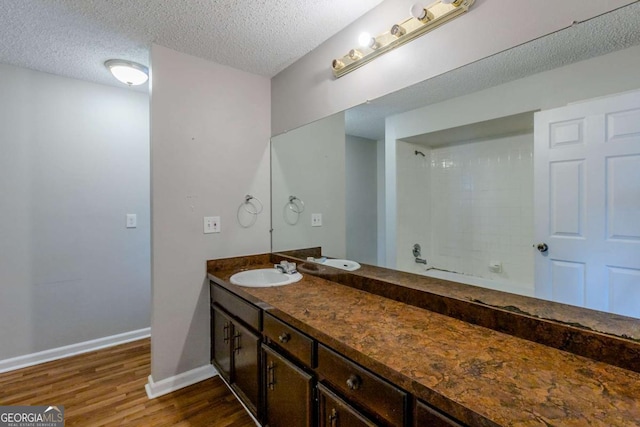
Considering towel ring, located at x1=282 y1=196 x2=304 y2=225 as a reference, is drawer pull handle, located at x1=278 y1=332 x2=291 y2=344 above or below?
below

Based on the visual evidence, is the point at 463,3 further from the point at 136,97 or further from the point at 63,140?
the point at 63,140

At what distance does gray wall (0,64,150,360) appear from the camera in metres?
2.21

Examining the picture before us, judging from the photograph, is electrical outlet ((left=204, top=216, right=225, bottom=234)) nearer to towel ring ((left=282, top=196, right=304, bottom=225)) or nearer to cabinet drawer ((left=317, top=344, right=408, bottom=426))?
towel ring ((left=282, top=196, right=304, bottom=225))

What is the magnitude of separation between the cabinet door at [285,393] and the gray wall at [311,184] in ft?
2.58

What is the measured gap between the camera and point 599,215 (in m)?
0.95

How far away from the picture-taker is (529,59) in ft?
3.53

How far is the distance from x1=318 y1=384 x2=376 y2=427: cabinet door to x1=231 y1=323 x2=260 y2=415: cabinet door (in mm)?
523

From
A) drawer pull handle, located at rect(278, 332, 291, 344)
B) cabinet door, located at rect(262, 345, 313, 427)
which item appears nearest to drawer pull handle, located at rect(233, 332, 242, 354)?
cabinet door, located at rect(262, 345, 313, 427)

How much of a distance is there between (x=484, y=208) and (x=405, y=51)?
0.84 meters

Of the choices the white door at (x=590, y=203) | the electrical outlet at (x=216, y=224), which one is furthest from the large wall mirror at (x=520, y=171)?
the electrical outlet at (x=216, y=224)

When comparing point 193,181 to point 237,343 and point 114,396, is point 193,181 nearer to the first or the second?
point 237,343

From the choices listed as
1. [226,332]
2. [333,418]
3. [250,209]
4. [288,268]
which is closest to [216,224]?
[250,209]

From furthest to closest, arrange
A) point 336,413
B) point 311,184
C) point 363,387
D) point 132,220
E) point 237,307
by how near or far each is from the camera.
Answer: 1. point 132,220
2. point 311,184
3. point 237,307
4. point 336,413
5. point 363,387

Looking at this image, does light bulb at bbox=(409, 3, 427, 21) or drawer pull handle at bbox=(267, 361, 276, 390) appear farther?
drawer pull handle at bbox=(267, 361, 276, 390)
